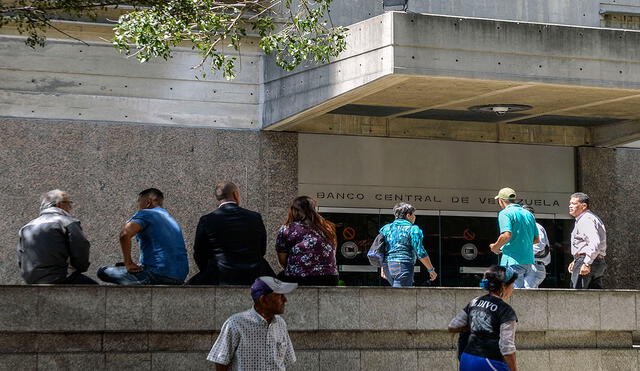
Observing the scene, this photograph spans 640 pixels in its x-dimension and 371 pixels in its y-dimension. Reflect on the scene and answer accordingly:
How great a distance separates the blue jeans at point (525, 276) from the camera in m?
A: 12.5

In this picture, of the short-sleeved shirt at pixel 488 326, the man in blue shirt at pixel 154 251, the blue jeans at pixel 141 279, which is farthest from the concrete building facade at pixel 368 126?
the short-sleeved shirt at pixel 488 326

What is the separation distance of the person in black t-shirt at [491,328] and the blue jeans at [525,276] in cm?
423

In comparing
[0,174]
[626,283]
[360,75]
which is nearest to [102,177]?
[0,174]

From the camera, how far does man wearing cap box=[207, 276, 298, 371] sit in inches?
265

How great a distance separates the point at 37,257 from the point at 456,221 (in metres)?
8.83

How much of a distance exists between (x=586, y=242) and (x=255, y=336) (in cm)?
689

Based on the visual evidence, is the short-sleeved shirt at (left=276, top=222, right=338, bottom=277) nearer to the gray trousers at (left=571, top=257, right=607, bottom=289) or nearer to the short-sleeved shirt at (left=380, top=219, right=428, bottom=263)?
the short-sleeved shirt at (left=380, top=219, right=428, bottom=263)

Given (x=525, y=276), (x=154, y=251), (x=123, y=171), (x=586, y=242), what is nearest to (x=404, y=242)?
(x=525, y=276)

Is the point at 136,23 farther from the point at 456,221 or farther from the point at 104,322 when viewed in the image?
the point at 456,221

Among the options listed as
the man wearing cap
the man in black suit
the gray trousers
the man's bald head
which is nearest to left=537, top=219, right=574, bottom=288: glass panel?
the gray trousers

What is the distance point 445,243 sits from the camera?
17516mm

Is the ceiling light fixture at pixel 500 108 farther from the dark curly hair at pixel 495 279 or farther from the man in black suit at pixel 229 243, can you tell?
the dark curly hair at pixel 495 279

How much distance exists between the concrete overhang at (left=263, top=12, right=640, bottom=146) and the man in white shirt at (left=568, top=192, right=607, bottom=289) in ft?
6.66

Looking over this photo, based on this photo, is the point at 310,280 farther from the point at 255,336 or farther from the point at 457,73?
the point at 255,336
